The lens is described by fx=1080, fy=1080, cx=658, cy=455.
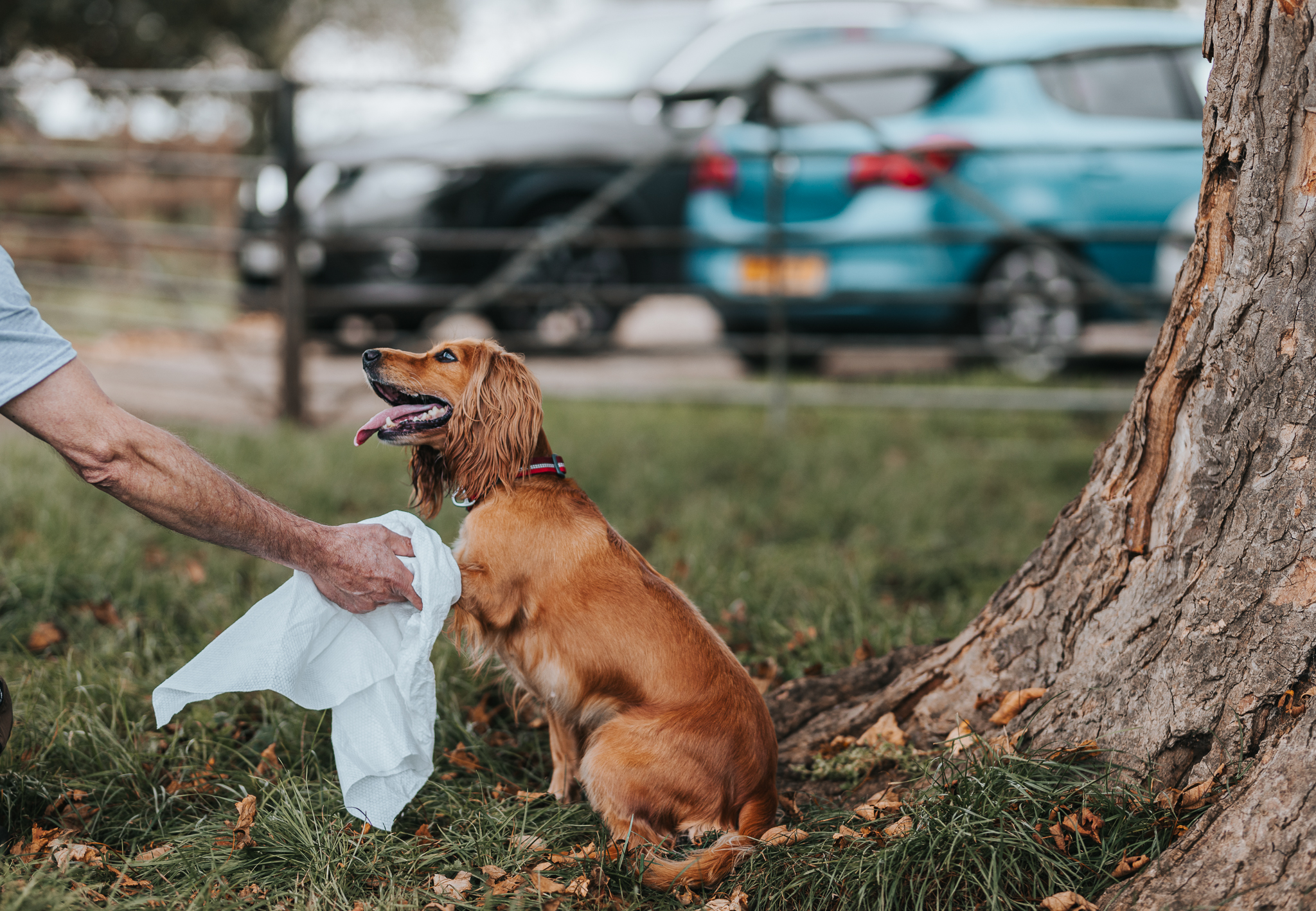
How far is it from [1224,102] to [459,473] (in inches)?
72.0

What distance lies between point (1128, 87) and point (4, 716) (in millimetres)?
6807

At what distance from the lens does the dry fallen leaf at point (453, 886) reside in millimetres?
2182

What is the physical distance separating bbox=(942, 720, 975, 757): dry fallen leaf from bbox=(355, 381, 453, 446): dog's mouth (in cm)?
136

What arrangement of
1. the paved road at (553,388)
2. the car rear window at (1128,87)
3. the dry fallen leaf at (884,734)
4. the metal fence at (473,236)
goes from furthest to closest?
the car rear window at (1128,87) → the paved road at (553,388) → the metal fence at (473,236) → the dry fallen leaf at (884,734)

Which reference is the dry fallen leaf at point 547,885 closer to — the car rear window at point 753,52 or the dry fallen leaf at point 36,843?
the dry fallen leaf at point 36,843

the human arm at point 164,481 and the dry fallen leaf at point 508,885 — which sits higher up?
the human arm at point 164,481

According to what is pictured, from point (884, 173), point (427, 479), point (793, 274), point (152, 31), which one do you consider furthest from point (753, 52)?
point (152, 31)

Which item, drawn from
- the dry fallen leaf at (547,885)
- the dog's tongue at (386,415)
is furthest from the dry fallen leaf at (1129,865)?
the dog's tongue at (386,415)

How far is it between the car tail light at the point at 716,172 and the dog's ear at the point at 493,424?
4.30 m

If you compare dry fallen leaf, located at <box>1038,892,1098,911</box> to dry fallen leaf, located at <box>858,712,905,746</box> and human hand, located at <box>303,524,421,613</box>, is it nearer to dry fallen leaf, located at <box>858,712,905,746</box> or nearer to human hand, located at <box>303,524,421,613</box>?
dry fallen leaf, located at <box>858,712,905,746</box>

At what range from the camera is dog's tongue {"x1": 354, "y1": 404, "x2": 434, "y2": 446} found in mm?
2400

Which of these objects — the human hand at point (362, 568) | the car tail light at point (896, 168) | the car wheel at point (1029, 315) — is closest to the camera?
the human hand at point (362, 568)

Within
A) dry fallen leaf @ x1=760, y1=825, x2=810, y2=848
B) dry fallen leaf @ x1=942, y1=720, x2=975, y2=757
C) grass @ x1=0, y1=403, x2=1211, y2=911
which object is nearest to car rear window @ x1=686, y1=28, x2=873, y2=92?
grass @ x1=0, y1=403, x2=1211, y2=911

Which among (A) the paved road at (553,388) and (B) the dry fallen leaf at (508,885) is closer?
(B) the dry fallen leaf at (508,885)
